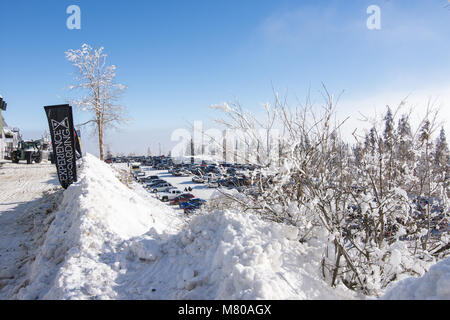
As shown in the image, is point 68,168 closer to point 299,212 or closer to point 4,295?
point 4,295

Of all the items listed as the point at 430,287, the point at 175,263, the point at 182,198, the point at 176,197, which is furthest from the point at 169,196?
the point at 430,287

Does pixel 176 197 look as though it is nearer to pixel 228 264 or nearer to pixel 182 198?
pixel 182 198

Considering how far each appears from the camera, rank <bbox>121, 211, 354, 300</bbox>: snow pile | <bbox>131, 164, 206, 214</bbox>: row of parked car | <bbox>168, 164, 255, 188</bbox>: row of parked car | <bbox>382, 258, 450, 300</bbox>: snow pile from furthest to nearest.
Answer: <bbox>131, 164, 206, 214</bbox>: row of parked car < <bbox>168, 164, 255, 188</bbox>: row of parked car < <bbox>121, 211, 354, 300</bbox>: snow pile < <bbox>382, 258, 450, 300</bbox>: snow pile

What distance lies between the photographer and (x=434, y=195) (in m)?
4.86

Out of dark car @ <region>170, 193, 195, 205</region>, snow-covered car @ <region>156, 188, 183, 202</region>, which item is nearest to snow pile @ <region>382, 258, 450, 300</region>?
dark car @ <region>170, 193, 195, 205</region>

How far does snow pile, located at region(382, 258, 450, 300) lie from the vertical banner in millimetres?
10022

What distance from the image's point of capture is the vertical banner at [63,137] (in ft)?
27.2

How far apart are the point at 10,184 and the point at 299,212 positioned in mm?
18124

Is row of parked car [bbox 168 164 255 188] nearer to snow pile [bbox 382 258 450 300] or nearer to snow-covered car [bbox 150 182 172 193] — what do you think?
snow pile [bbox 382 258 450 300]

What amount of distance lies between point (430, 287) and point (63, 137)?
10.4 metres

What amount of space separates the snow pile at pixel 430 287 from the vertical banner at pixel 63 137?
10.0 metres

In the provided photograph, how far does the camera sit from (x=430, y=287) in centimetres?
227

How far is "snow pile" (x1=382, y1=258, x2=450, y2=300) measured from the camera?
214 cm
